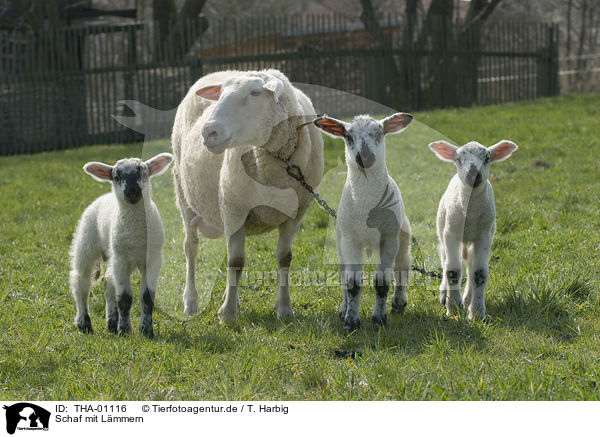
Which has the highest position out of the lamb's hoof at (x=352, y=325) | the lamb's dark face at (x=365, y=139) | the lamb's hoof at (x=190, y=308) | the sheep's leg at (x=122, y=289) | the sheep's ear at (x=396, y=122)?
the sheep's ear at (x=396, y=122)

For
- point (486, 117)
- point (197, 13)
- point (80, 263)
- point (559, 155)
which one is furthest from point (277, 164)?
point (197, 13)

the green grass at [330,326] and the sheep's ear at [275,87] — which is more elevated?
the sheep's ear at [275,87]

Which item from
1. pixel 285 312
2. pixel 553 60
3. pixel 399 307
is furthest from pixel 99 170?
pixel 553 60

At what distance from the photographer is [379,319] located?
12.6ft

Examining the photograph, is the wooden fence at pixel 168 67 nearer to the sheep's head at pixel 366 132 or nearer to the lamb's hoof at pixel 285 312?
the lamb's hoof at pixel 285 312

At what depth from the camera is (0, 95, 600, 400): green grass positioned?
320 cm

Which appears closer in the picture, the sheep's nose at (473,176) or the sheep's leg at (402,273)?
the sheep's nose at (473,176)

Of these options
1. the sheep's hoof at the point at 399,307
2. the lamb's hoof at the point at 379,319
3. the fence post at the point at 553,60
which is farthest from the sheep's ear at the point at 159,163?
the fence post at the point at 553,60

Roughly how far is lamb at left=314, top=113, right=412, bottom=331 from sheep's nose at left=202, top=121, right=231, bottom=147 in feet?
1.88

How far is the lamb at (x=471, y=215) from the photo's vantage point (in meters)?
3.67

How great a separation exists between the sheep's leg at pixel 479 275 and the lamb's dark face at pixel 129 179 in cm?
200
